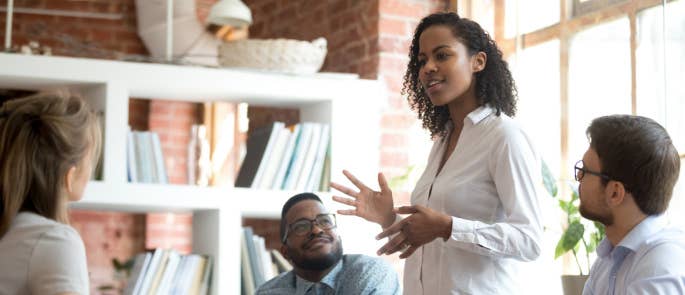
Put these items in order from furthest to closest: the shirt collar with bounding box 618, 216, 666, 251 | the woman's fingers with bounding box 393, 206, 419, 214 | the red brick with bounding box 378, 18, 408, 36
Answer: the red brick with bounding box 378, 18, 408, 36
the woman's fingers with bounding box 393, 206, 419, 214
the shirt collar with bounding box 618, 216, 666, 251

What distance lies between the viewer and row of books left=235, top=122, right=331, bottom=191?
4.30 metres

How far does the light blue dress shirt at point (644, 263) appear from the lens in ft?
6.80

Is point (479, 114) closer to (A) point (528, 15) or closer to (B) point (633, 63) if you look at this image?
(B) point (633, 63)

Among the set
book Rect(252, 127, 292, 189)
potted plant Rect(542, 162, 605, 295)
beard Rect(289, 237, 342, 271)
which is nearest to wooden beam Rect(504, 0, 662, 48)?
potted plant Rect(542, 162, 605, 295)

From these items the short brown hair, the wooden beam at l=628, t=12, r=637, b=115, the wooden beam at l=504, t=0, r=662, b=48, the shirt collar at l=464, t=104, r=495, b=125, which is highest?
the wooden beam at l=504, t=0, r=662, b=48

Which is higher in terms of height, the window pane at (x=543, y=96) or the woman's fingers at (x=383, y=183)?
the window pane at (x=543, y=96)

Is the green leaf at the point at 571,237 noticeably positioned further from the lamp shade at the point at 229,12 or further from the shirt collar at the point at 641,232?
the lamp shade at the point at 229,12

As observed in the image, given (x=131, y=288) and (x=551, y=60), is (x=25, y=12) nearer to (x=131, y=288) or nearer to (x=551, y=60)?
(x=131, y=288)

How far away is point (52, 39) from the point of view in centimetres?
647

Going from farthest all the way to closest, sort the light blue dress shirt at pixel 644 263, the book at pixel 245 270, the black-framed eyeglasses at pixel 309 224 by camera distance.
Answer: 1. the book at pixel 245 270
2. the black-framed eyeglasses at pixel 309 224
3. the light blue dress shirt at pixel 644 263

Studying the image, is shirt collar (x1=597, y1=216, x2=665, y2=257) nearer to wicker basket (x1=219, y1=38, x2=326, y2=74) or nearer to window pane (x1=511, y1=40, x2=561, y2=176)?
window pane (x1=511, y1=40, x2=561, y2=176)

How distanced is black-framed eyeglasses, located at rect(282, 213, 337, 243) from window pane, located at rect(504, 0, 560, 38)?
41.1 inches

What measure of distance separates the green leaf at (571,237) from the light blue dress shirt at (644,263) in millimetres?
988

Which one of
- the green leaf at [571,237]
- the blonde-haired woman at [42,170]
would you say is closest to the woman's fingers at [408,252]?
the blonde-haired woman at [42,170]
